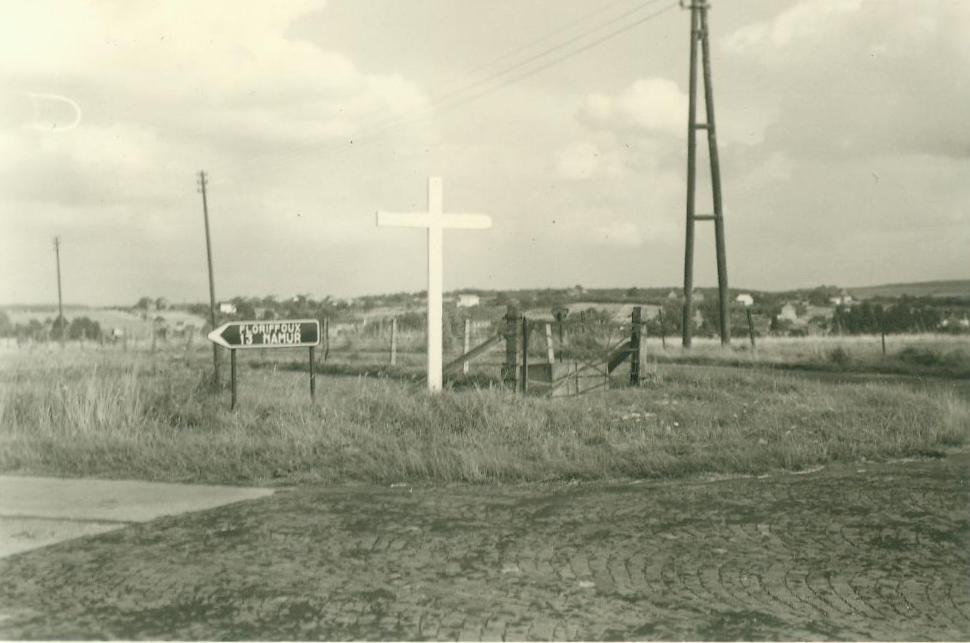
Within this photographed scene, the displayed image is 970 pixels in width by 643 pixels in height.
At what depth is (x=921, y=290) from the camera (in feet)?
209

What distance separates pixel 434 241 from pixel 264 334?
2.94 m

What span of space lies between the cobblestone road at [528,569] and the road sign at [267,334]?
374cm

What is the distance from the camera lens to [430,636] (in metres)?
4.36

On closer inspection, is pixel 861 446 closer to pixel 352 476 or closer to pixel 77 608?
→ pixel 352 476

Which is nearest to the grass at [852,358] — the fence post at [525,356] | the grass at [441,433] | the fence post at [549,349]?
the fence post at [549,349]

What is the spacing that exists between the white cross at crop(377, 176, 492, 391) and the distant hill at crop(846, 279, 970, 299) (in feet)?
117

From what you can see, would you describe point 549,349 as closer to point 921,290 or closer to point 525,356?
point 525,356

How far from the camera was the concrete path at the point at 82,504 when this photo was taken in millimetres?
6543

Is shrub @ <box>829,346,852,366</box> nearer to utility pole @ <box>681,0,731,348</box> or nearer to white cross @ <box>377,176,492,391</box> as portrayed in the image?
utility pole @ <box>681,0,731,348</box>

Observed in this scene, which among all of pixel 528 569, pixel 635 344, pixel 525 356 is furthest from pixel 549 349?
pixel 528 569

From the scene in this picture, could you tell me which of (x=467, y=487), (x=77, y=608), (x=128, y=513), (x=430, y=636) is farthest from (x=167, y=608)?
(x=467, y=487)

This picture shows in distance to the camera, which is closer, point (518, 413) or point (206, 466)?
point (206, 466)

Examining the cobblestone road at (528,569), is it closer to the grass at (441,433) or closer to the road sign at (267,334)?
the grass at (441,433)

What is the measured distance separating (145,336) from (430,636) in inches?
2088
